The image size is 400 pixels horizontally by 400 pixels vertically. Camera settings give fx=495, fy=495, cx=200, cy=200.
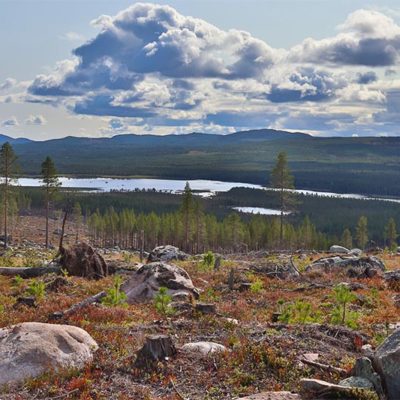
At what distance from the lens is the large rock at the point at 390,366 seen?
875cm

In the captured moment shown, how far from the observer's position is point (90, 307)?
55.2 ft

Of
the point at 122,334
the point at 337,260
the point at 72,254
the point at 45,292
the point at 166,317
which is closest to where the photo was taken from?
the point at 122,334

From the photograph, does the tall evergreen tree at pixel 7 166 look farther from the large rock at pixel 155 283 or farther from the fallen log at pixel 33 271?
the large rock at pixel 155 283

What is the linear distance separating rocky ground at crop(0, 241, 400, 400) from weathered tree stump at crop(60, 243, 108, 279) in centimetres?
291

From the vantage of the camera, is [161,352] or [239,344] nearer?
[161,352]

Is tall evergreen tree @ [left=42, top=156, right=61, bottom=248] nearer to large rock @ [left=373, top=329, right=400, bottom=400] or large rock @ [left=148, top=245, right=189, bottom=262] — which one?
large rock @ [left=148, top=245, right=189, bottom=262]

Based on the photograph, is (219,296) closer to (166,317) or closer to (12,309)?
(166,317)

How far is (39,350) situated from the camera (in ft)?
36.7

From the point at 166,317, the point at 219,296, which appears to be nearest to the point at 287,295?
the point at 219,296

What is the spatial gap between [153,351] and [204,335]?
2784 millimetres

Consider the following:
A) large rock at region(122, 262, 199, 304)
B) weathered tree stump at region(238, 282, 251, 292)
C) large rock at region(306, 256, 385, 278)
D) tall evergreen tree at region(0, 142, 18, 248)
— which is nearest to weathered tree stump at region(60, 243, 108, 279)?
large rock at region(122, 262, 199, 304)

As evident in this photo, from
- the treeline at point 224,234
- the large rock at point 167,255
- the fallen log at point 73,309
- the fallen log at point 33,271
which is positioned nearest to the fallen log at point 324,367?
the fallen log at point 73,309

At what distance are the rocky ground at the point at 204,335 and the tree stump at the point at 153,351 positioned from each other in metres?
0.07

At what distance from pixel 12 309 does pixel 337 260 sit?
2082 centimetres
